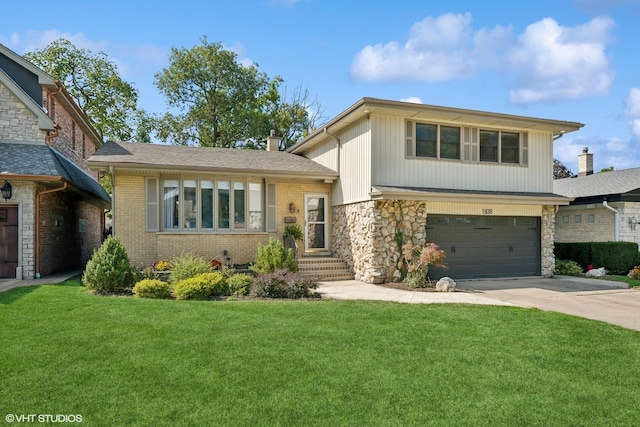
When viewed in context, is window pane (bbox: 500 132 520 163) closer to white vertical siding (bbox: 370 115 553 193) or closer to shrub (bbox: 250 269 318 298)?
white vertical siding (bbox: 370 115 553 193)

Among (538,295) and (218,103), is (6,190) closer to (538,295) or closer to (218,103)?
(538,295)

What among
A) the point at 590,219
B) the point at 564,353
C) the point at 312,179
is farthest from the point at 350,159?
the point at 590,219

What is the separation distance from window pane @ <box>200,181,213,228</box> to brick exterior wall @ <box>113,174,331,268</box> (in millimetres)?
407

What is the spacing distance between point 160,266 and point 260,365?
7.99 meters

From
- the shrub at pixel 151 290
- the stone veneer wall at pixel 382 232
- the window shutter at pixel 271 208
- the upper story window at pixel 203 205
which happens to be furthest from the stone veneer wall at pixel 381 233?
the shrub at pixel 151 290

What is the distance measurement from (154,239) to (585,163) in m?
22.6

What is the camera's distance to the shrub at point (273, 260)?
11.9m

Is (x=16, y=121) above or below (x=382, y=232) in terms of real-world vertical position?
above

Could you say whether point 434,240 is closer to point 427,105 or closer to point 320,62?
point 427,105

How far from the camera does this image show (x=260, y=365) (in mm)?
5066

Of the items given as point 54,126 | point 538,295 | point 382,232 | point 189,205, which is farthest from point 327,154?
point 54,126

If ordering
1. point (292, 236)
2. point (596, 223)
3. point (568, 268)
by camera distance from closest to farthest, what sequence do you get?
1. point (292, 236)
2. point (568, 268)
3. point (596, 223)

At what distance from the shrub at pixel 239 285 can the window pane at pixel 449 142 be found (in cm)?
723

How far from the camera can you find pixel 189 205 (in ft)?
44.2
